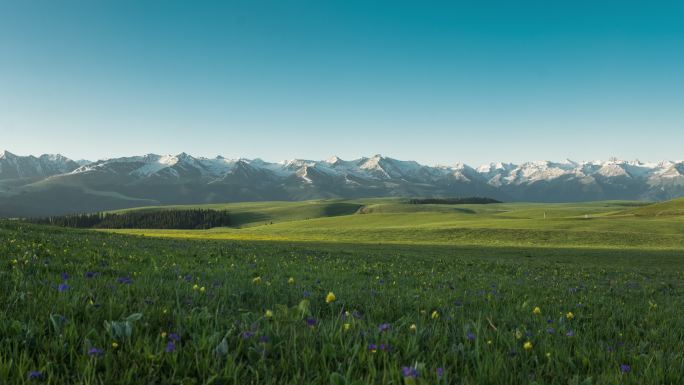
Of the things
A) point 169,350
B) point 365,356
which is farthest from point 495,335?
point 169,350

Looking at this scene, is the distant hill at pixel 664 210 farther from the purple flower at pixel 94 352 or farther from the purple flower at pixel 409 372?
the purple flower at pixel 94 352

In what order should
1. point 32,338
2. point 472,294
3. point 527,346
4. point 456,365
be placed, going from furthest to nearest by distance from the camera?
point 472,294, point 527,346, point 456,365, point 32,338

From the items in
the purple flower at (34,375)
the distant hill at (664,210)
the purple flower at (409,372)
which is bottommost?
the distant hill at (664,210)

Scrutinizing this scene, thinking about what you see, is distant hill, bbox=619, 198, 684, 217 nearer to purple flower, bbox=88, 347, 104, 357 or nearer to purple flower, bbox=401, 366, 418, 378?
purple flower, bbox=401, 366, 418, 378

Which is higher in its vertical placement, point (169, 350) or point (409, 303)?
point (169, 350)

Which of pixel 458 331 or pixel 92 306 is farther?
pixel 458 331

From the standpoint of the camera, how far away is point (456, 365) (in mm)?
3596

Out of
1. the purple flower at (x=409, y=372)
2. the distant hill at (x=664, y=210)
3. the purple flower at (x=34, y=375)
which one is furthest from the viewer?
the distant hill at (x=664, y=210)

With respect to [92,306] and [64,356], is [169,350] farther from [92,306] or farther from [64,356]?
[92,306]

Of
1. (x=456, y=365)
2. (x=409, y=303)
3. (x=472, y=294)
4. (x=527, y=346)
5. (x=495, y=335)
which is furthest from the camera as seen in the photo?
(x=472, y=294)

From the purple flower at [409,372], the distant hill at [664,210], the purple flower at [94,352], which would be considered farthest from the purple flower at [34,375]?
the distant hill at [664,210]

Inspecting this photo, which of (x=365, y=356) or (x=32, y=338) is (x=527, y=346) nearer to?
(x=365, y=356)

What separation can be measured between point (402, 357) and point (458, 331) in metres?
1.55

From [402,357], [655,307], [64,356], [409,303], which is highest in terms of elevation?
[64,356]
